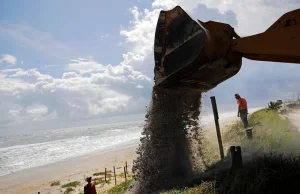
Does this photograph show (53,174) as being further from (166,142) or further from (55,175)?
(166,142)

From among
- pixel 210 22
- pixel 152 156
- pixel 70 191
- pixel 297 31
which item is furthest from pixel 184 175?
pixel 70 191

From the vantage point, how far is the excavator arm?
5.13 m

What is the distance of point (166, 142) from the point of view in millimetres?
10039

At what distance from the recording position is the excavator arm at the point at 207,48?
5.13 m

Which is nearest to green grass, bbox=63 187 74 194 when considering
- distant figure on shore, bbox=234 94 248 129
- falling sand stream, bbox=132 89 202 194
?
falling sand stream, bbox=132 89 202 194

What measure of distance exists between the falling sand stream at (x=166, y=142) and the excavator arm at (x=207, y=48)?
8.48 ft

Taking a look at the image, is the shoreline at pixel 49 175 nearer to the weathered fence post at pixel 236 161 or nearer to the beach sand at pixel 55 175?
the beach sand at pixel 55 175

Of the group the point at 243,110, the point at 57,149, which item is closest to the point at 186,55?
the point at 243,110

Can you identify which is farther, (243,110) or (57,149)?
(57,149)

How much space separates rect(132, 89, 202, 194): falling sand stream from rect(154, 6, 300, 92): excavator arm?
2586 millimetres

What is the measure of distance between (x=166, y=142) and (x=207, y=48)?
4831 mm

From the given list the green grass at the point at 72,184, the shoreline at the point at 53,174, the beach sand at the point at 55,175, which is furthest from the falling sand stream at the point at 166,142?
the green grass at the point at 72,184

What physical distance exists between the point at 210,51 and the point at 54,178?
20833mm

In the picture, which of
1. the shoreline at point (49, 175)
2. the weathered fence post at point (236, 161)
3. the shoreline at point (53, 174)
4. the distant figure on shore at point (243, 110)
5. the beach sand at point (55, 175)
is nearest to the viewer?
the weathered fence post at point (236, 161)
